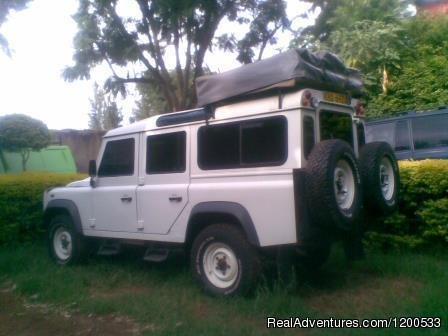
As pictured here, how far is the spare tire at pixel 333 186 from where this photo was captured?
15.4 ft

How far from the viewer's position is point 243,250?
5266mm

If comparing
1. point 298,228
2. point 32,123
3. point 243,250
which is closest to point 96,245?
point 243,250

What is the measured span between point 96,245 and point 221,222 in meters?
2.69

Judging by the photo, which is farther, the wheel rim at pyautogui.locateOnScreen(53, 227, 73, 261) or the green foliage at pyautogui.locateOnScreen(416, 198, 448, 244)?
the wheel rim at pyautogui.locateOnScreen(53, 227, 73, 261)

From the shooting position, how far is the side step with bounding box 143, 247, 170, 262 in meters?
6.19

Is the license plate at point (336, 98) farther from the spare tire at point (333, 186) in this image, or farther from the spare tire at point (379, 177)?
the spare tire at point (333, 186)

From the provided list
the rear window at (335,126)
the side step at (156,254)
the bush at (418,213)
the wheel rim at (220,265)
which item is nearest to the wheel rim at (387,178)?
the rear window at (335,126)

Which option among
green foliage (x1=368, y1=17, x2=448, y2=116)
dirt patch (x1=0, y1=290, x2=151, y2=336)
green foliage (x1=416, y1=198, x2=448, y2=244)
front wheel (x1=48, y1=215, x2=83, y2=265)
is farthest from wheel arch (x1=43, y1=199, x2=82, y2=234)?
green foliage (x1=368, y1=17, x2=448, y2=116)

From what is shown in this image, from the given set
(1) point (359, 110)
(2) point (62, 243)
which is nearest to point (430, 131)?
(1) point (359, 110)

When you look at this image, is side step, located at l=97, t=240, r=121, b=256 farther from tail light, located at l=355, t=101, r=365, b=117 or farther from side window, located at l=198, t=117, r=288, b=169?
tail light, located at l=355, t=101, r=365, b=117

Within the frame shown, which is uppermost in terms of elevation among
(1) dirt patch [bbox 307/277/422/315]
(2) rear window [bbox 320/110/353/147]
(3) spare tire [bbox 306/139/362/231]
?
(2) rear window [bbox 320/110/353/147]

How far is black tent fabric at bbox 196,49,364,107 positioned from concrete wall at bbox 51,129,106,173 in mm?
14057

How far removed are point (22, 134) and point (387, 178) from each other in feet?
28.8

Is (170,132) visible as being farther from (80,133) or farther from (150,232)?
(80,133)
